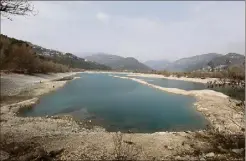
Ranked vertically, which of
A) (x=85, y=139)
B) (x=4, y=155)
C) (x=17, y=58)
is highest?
(x=17, y=58)

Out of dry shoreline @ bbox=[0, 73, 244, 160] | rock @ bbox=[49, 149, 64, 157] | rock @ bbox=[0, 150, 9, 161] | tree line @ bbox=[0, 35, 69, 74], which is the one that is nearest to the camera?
rock @ bbox=[0, 150, 9, 161]

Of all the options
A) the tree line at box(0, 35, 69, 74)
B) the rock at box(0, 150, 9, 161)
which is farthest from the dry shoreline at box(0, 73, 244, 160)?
the tree line at box(0, 35, 69, 74)

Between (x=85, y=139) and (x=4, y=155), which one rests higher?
(x=85, y=139)

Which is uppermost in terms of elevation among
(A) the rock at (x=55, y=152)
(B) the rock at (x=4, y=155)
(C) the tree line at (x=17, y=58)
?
(C) the tree line at (x=17, y=58)

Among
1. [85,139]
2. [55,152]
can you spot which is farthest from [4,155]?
[85,139]

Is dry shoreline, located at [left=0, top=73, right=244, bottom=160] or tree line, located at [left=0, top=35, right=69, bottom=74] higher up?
tree line, located at [left=0, top=35, right=69, bottom=74]

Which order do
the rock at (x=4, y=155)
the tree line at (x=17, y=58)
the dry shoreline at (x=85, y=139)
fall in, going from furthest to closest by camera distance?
the tree line at (x=17, y=58)
the dry shoreline at (x=85, y=139)
the rock at (x=4, y=155)

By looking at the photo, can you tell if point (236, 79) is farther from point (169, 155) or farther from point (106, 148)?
point (106, 148)

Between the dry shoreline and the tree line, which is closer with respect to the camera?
the dry shoreline

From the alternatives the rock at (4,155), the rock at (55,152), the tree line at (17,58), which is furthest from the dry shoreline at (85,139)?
the tree line at (17,58)

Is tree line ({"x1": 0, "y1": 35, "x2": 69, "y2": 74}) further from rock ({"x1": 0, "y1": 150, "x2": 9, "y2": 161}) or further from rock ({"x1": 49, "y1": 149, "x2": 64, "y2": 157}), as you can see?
rock ({"x1": 49, "y1": 149, "x2": 64, "y2": 157})

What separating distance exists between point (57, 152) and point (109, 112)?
15.4 meters

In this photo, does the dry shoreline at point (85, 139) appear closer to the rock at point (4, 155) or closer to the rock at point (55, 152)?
A: the rock at point (55, 152)

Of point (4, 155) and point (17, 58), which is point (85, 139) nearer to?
point (4, 155)
